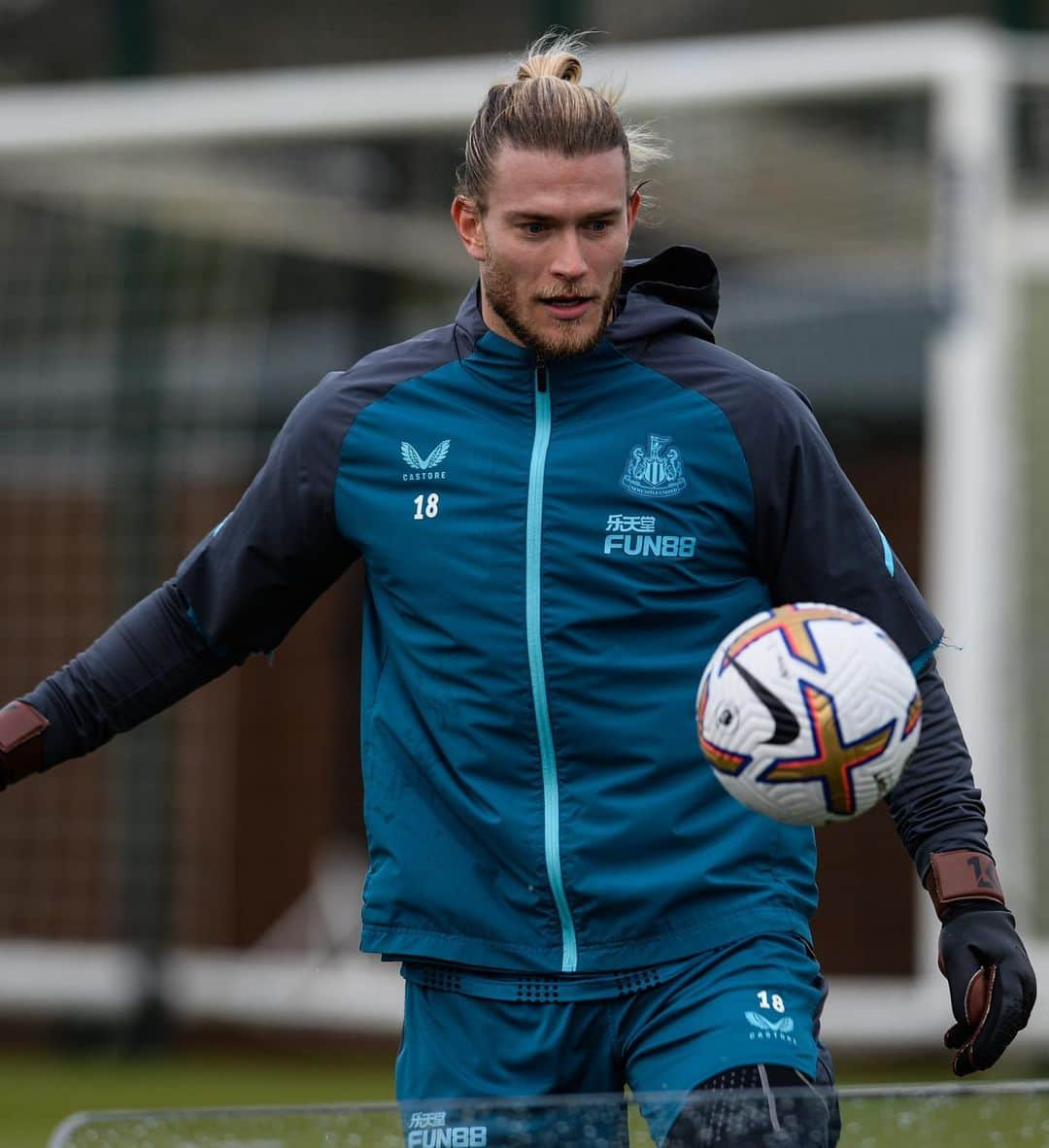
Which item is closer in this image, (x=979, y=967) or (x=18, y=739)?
(x=979, y=967)

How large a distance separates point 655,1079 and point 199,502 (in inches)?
325

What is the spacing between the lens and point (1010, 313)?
9.81 meters

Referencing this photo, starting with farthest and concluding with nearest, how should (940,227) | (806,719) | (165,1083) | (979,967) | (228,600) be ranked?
(165,1083), (940,227), (228,600), (979,967), (806,719)

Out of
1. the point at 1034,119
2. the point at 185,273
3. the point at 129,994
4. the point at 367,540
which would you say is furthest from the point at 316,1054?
the point at 367,540

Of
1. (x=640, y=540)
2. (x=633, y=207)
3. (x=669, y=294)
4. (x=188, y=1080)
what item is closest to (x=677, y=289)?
(x=669, y=294)

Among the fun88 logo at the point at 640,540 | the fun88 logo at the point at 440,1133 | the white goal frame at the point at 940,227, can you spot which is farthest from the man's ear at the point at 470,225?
the white goal frame at the point at 940,227

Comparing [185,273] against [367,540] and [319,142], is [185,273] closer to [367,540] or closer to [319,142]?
[319,142]

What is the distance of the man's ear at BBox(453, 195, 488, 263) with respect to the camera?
13.4 feet

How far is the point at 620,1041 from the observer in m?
3.83

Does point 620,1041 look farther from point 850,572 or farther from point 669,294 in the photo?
point 669,294

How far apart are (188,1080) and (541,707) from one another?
666 cm

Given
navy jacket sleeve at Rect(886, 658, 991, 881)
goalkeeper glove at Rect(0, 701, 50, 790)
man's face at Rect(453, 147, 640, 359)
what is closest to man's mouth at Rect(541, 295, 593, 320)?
man's face at Rect(453, 147, 640, 359)

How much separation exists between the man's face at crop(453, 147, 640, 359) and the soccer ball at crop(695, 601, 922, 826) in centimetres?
66

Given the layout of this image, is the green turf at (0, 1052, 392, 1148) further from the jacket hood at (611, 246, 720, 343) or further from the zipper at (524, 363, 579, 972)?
the jacket hood at (611, 246, 720, 343)
